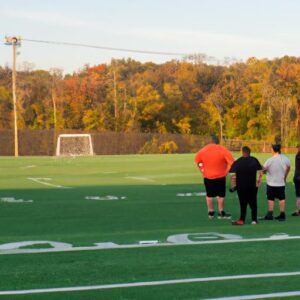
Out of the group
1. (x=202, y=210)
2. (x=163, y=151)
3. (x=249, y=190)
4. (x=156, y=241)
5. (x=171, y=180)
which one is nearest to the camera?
(x=156, y=241)

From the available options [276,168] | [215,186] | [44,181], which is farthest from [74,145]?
[276,168]

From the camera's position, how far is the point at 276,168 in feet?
52.7

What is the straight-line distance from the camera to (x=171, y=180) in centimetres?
3425

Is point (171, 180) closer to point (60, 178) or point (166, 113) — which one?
point (60, 178)

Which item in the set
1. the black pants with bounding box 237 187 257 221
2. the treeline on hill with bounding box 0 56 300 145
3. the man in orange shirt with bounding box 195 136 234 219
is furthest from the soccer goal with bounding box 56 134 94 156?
the black pants with bounding box 237 187 257 221

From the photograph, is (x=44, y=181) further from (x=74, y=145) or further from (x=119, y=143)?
(x=119, y=143)

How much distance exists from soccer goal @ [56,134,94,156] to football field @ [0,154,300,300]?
48.1 metres

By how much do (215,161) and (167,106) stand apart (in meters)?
77.9

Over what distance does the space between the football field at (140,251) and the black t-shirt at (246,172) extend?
0.85 m

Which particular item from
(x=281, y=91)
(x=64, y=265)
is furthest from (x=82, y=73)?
(x=64, y=265)

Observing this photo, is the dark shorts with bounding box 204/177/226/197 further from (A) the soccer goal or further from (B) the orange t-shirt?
(A) the soccer goal

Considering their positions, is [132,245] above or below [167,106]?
below

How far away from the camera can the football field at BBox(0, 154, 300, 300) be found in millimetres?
8648

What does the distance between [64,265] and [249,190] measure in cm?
590
